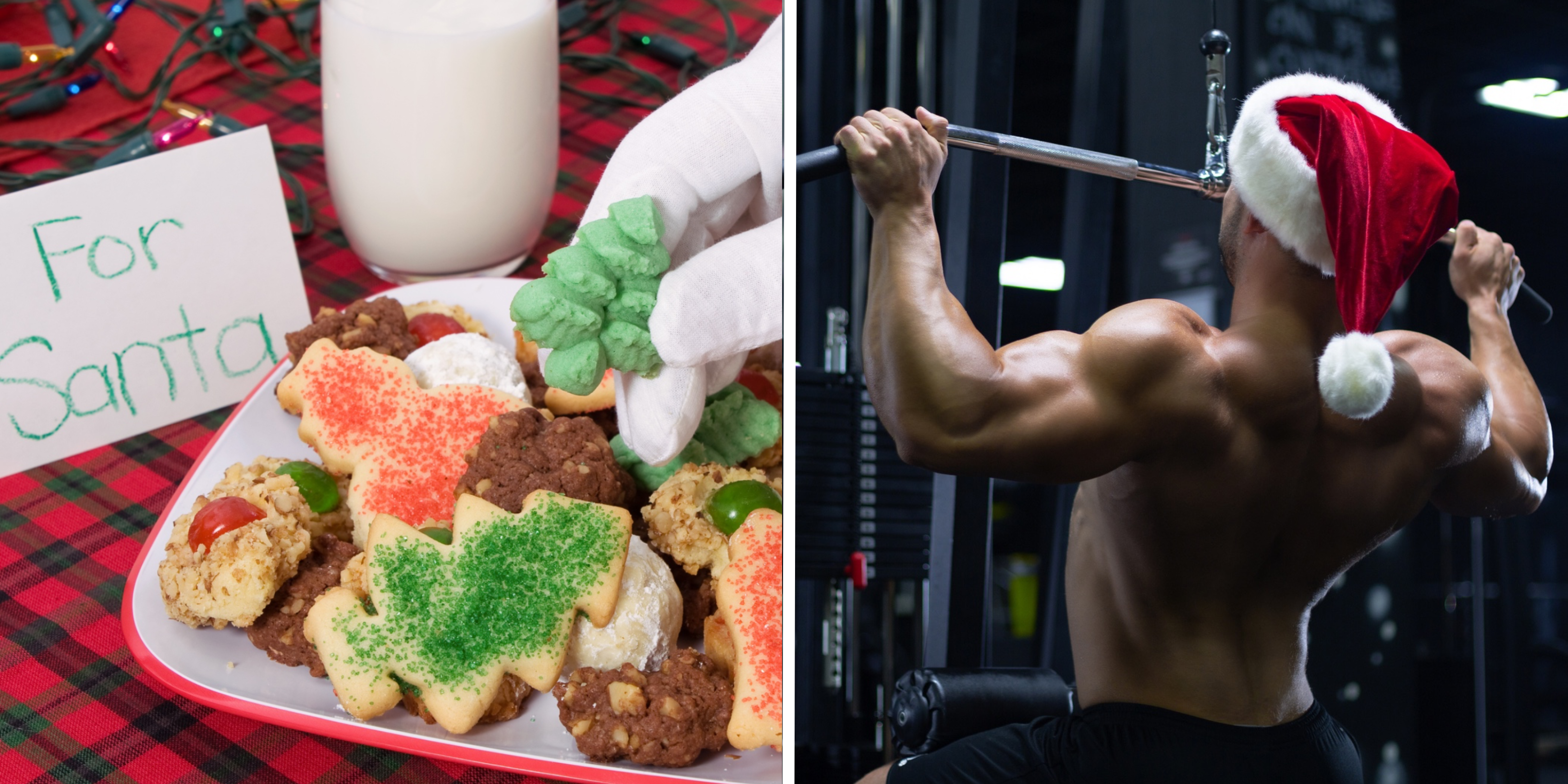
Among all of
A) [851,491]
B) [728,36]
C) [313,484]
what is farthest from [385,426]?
[728,36]

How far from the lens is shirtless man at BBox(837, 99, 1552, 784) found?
11.7 inches

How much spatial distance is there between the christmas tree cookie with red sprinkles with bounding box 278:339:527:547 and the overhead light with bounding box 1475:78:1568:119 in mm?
433

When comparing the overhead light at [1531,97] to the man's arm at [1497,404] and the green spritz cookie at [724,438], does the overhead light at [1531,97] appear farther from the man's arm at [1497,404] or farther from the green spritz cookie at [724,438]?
the green spritz cookie at [724,438]

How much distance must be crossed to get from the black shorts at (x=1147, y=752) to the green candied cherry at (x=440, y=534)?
0.27 m

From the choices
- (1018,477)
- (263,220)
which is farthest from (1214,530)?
(263,220)

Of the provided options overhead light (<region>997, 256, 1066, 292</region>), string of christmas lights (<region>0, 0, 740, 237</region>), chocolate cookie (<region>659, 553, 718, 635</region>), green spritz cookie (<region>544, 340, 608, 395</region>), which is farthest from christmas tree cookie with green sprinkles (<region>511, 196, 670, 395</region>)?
string of christmas lights (<region>0, 0, 740, 237</region>)

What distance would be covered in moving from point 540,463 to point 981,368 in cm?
29

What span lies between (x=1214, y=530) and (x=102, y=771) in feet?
1.50

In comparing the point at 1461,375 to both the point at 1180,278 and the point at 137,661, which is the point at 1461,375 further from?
the point at 137,661

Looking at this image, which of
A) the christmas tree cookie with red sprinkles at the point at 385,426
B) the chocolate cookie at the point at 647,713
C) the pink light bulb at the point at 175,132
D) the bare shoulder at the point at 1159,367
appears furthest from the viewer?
the pink light bulb at the point at 175,132

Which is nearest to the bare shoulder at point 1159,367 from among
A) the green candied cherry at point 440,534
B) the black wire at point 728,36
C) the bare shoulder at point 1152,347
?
the bare shoulder at point 1152,347

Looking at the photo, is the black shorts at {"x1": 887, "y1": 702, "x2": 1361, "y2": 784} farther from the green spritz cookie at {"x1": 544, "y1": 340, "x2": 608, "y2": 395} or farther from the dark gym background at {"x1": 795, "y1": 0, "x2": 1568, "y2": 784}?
the green spritz cookie at {"x1": 544, "y1": 340, "x2": 608, "y2": 395}

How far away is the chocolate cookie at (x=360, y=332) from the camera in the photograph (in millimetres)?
643

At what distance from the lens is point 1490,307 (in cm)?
31
